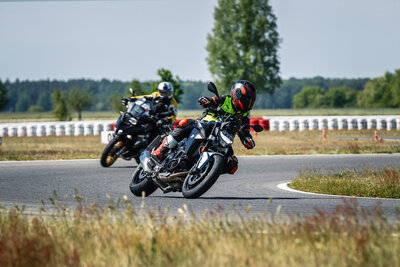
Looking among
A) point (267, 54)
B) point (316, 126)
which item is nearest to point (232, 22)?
point (267, 54)

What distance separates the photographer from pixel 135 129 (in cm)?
1583

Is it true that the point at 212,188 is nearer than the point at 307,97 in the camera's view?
Yes

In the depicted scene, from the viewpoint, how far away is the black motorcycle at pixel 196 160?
958 cm

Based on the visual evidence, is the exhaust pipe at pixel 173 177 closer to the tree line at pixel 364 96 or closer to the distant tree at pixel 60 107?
the distant tree at pixel 60 107

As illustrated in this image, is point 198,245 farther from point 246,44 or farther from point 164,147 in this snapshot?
point 246,44

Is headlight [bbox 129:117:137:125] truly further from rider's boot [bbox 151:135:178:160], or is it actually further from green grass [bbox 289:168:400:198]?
rider's boot [bbox 151:135:178:160]

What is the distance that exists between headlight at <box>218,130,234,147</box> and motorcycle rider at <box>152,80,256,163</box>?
96 mm

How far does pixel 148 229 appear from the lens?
6887mm

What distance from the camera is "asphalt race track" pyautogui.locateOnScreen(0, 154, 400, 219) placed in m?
9.81

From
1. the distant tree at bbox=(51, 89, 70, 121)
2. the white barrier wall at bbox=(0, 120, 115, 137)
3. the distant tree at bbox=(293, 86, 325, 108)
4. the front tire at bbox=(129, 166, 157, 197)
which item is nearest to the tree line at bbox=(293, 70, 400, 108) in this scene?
the distant tree at bbox=(293, 86, 325, 108)

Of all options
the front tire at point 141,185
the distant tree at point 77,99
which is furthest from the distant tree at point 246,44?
the front tire at point 141,185

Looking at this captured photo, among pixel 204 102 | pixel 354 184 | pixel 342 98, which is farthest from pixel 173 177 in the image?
pixel 342 98

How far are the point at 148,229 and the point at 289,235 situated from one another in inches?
63.0

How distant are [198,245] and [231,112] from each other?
4.69m
